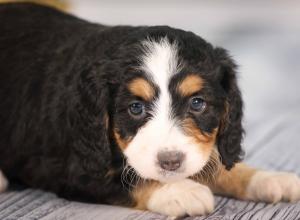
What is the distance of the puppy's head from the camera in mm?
3732

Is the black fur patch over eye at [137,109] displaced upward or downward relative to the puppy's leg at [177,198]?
upward

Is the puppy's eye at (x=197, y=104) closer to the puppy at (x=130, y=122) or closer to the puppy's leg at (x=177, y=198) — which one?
the puppy at (x=130, y=122)

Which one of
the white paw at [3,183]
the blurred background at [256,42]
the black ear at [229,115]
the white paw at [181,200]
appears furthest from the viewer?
the blurred background at [256,42]

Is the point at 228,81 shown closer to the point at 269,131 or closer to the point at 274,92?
the point at 269,131

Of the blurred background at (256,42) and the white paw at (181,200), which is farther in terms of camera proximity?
the blurred background at (256,42)

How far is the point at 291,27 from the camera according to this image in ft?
42.4

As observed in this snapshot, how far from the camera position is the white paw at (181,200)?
3.93 meters

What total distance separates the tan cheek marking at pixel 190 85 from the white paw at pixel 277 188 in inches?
29.4

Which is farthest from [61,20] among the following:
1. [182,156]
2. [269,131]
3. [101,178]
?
[269,131]

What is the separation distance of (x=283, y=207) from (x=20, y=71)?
1804mm

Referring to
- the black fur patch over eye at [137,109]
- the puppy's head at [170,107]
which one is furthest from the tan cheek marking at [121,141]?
the black fur patch over eye at [137,109]

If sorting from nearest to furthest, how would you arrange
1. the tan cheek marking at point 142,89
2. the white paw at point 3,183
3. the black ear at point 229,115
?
the tan cheek marking at point 142,89
the black ear at point 229,115
the white paw at point 3,183

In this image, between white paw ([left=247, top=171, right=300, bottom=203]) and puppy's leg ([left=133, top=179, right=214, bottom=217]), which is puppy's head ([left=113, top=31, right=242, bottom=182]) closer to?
puppy's leg ([left=133, top=179, right=214, bottom=217])

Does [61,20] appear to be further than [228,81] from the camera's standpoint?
Yes
